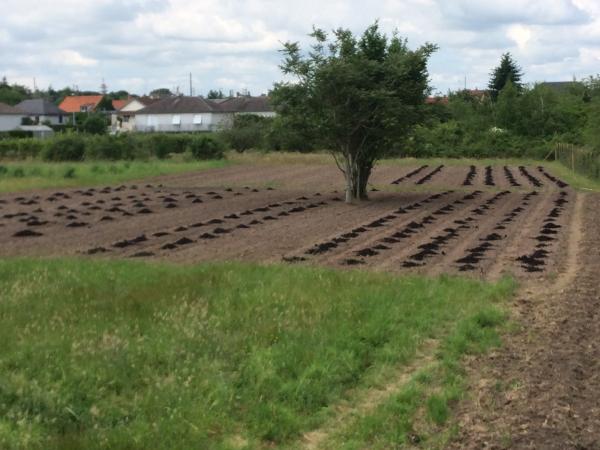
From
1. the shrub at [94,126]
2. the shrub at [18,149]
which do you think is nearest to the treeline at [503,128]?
the shrub at [18,149]

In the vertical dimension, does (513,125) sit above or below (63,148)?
above

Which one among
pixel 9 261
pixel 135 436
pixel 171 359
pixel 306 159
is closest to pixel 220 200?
pixel 9 261

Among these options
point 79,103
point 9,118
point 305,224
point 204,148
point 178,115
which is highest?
point 79,103

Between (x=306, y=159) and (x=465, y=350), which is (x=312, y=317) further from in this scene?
(x=306, y=159)

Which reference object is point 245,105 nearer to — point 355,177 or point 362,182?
point 362,182

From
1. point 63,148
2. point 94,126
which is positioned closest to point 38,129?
point 94,126

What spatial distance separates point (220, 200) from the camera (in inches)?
1069

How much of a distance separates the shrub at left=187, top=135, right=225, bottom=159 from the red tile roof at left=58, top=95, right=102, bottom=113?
88123 mm

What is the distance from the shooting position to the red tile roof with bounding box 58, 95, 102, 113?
138500 mm

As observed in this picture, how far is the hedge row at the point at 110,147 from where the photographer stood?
51.5 meters

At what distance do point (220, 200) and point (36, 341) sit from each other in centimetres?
1944

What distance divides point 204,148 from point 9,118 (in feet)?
165

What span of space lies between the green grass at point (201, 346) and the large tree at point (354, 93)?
14.7 metres

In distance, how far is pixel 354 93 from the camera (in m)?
26.0
